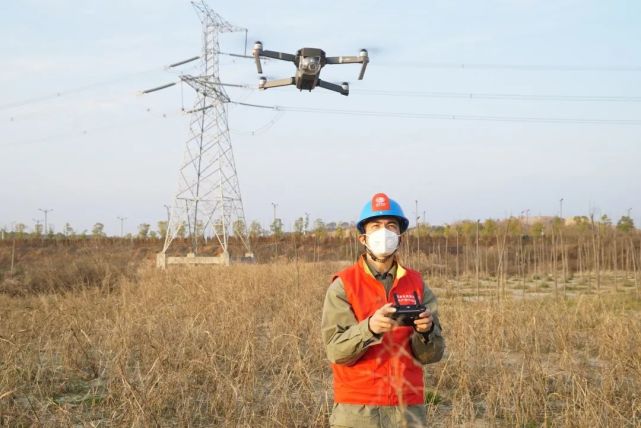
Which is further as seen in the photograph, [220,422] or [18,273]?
[18,273]

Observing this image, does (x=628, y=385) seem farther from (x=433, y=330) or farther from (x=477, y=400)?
(x=433, y=330)

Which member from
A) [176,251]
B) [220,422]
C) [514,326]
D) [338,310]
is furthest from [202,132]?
[338,310]

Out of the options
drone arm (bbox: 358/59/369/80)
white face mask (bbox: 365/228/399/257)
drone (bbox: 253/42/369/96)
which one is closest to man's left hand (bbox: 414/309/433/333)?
white face mask (bbox: 365/228/399/257)

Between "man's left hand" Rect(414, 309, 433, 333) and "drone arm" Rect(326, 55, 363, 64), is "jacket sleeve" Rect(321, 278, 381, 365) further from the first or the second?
"drone arm" Rect(326, 55, 363, 64)

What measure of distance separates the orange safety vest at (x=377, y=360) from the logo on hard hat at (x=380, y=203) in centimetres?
24

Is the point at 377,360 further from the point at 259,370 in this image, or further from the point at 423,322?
the point at 259,370

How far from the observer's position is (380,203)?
97.0 inches

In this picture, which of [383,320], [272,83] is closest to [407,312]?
[383,320]

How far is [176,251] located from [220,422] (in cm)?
2757

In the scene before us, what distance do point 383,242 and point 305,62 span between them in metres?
9.58

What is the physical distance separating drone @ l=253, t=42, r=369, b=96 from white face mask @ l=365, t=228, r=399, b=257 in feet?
31.1

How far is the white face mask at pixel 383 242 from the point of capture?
2.40 m

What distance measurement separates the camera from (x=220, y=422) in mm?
4379

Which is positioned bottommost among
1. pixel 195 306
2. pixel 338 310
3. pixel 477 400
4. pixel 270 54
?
pixel 477 400
